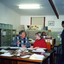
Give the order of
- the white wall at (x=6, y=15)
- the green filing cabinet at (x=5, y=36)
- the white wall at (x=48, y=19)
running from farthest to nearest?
the white wall at (x=48, y=19) < the white wall at (x=6, y=15) < the green filing cabinet at (x=5, y=36)

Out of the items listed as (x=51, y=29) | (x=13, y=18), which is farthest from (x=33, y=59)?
(x=51, y=29)

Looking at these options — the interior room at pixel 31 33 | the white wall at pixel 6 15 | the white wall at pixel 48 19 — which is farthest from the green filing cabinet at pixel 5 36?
the white wall at pixel 48 19

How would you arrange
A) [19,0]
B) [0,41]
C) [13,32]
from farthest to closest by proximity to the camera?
1. [13,32]
2. [0,41]
3. [19,0]

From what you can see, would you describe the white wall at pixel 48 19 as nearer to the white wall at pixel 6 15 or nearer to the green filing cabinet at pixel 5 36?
the white wall at pixel 6 15

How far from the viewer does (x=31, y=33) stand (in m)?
8.00

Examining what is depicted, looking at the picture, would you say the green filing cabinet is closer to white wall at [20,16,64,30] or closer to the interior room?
the interior room

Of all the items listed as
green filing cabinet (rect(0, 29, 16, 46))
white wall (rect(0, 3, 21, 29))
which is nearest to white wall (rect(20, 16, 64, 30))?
white wall (rect(0, 3, 21, 29))

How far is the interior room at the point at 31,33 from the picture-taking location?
2.56 meters

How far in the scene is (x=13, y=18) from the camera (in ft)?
24.9

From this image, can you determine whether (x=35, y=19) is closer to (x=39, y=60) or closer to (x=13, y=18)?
(x=13, y=18)

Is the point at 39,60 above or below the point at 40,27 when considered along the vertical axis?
below

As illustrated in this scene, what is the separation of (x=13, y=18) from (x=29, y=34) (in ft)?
5.27

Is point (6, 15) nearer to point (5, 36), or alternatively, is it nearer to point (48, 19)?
point (5, 36)

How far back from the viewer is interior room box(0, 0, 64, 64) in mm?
2564
